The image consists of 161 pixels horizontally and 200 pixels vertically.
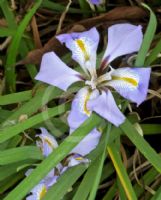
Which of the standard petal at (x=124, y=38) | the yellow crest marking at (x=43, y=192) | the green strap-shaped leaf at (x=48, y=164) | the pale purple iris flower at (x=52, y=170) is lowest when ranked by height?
the yellow crest marking at (x=43, y=192)

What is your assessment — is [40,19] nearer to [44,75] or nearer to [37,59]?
[37,59]

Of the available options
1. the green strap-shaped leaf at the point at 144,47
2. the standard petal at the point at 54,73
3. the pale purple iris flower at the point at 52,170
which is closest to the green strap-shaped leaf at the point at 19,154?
the pale purple iris flower at the point at 52,170

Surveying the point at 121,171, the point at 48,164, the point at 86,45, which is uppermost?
the point at 86,45

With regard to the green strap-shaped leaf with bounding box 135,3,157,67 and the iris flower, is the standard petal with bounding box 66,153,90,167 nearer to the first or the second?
the iris flower

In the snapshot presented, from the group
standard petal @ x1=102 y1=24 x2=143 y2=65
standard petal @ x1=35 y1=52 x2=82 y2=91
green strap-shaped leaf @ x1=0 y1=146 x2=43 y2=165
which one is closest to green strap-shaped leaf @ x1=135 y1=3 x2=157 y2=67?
standard petal @ x1=102 y1=24 x2=143 y2=65

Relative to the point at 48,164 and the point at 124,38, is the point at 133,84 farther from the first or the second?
the point at 48,164

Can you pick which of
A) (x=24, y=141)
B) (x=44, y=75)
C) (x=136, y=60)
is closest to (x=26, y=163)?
(x=24, y=141)

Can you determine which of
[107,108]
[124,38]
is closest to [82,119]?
[107,108]

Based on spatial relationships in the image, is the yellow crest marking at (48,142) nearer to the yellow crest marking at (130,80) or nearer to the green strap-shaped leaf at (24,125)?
the green strap-shaped leaf at (24,125)
